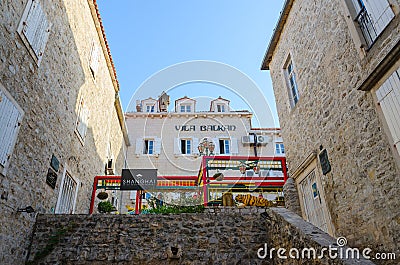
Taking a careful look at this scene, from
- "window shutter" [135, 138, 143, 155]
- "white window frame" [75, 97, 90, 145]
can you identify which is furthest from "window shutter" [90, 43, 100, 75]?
"window shutter" [135, 138, 143, 155]

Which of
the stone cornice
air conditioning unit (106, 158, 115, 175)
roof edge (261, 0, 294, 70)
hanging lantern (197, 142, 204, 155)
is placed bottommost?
air conditioning unit (106, 158, 115, 175)

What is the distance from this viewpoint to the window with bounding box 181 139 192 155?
15391 mm

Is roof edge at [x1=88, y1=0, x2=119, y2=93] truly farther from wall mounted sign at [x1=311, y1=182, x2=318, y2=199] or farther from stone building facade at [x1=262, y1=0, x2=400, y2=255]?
wall mounted sign at [x1=311, y1=182, x2=318, y2=199]

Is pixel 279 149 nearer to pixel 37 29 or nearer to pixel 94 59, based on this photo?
pixel 94 59

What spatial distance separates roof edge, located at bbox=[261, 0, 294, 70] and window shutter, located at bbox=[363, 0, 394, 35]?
11.3ft

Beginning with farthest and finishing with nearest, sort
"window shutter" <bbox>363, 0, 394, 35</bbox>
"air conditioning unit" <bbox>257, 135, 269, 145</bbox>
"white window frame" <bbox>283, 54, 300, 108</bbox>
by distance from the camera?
"air conditioning unit" <bbox>257, 135, 269, 145</bbox>, "white window frame" <bbox>283, 54, 300, 108</bbox>, "window shutter" <bbox>363, 0, 394, 35</bbox>

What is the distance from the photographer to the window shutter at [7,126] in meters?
4.38

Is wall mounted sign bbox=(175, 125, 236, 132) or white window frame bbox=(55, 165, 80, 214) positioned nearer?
white window frame bbox=(55, 165, 80, 214)

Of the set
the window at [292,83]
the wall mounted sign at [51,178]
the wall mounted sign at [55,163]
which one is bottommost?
the wall mounted sign at [51,178]

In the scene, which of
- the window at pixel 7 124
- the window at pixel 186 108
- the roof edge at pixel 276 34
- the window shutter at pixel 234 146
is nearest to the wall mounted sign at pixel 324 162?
the roof edge at pixel 276 34

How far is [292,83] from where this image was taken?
26.4ft

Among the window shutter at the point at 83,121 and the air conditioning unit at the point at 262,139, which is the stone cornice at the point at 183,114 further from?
the window shutter at the point at 83,121

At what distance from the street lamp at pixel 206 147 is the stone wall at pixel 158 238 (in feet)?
32.0

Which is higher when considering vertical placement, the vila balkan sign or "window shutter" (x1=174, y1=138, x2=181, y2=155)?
"window shutter" (x1=174, y1=138, x2=181, y2=155)
